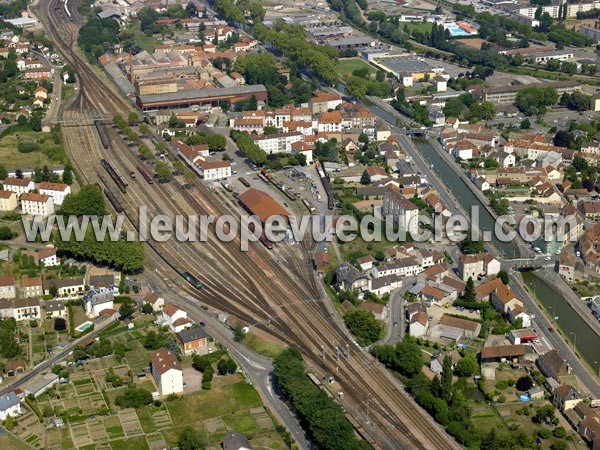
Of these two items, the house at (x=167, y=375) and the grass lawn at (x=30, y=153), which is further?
the grass lawn at (x=30, y=153)

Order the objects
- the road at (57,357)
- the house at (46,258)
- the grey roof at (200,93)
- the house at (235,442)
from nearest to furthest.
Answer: the house at (235,442)
the road at (57,357)
the house at (46,258)
the grey roof at (200,93)

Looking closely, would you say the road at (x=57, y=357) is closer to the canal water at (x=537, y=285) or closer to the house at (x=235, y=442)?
the house at (x=235, y=442)

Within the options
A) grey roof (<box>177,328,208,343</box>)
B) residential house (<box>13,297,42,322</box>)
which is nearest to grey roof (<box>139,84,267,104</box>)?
residential house (<box>13,297,42,322</box>)

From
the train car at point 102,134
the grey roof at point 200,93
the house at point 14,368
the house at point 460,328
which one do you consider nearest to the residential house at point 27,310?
the house at point 14,368

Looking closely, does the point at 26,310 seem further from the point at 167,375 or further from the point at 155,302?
the point at 167,375

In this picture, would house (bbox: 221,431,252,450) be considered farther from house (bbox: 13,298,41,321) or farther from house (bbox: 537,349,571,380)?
house (bbox: 13,298,41,321)

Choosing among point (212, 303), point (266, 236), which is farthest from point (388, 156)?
point (212, 303)

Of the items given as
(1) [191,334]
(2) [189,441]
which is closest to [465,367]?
(1) [191,334]
